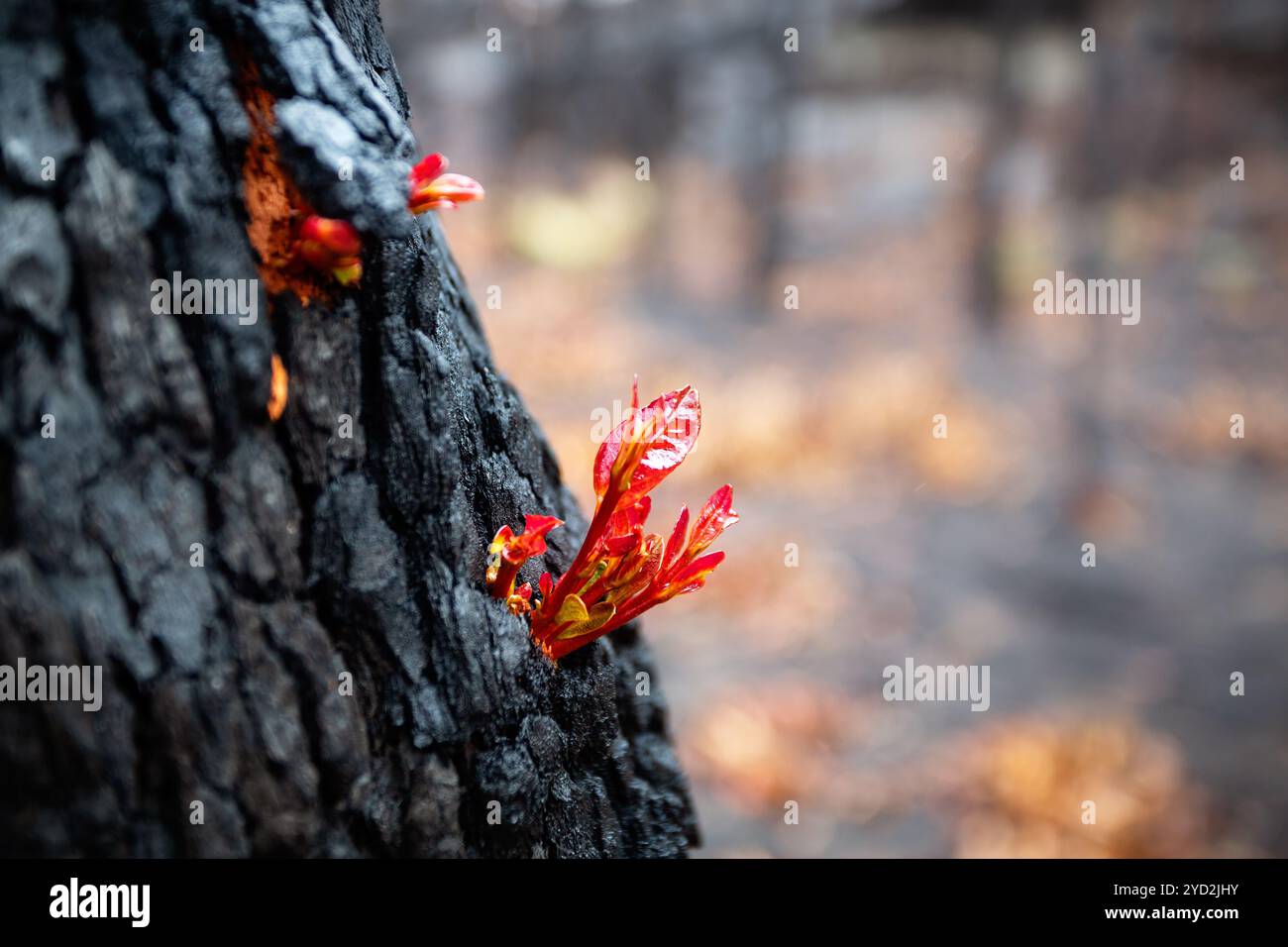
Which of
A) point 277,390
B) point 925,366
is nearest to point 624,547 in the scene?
point 277,390

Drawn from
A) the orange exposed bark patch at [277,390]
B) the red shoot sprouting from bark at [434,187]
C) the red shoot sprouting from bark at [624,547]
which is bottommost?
the red shoot sprouting from bark at [624,547]

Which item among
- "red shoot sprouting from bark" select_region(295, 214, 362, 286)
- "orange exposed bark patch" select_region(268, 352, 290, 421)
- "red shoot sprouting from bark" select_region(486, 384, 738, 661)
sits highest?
"red shoot sprouting from bark" select_region(295, 214, 362, 286)

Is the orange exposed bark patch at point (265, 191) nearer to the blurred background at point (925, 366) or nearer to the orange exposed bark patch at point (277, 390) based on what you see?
the orange exposed bark patch at point (277, 390)

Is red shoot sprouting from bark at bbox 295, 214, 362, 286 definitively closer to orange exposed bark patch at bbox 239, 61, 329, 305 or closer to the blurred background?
orange exposed bark patch at bbox 239, 61, 329, 305

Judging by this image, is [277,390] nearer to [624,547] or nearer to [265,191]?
[265,191]

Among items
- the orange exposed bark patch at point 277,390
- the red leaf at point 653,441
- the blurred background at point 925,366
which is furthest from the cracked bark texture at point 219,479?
the blurred background at point 925,366

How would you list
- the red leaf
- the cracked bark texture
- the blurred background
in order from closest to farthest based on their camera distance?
the cracked bark texture → the red leaf → the blurred background

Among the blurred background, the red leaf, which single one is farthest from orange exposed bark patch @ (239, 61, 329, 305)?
the blurred background
